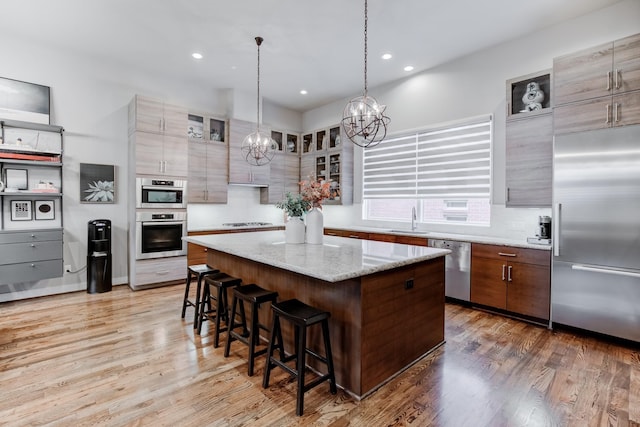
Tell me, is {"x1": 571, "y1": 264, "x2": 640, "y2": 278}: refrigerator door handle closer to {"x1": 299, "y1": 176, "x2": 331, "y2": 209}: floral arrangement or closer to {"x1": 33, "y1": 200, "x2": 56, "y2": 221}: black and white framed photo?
{"x1": 299, "y1": 176, "x2": 331, "y2": 209}: floral arrangement

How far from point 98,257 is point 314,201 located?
3440 millimetres

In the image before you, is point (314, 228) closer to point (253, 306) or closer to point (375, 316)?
point (253, 306)

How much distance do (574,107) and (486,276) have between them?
77.9 inches

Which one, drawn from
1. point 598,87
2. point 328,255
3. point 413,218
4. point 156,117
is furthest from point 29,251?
point 598,87

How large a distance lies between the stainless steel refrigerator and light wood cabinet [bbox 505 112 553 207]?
12.8 inches

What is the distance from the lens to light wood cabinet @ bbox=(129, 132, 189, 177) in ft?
15.3

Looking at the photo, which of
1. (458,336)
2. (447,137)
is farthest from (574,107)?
(458,336)

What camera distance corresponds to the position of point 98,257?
452 cm

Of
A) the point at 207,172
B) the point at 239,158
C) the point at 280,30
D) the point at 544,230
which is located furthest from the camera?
the point at 239,158

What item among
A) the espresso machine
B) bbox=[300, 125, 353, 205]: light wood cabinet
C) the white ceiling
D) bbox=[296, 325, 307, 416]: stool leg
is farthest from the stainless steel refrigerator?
bbox=[300, 125, 353, 205]: light wood cabinet

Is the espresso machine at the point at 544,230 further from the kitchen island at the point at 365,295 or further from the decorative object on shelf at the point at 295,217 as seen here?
the decorative object on shelf at the point at 295,217

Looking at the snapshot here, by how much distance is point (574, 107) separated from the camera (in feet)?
10.5

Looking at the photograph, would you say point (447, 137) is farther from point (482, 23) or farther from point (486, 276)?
point (486, 276)

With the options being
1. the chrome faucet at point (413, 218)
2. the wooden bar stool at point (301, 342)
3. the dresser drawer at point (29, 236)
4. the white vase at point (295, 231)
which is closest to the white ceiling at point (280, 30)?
the chrome faucet at point (413, 218)
